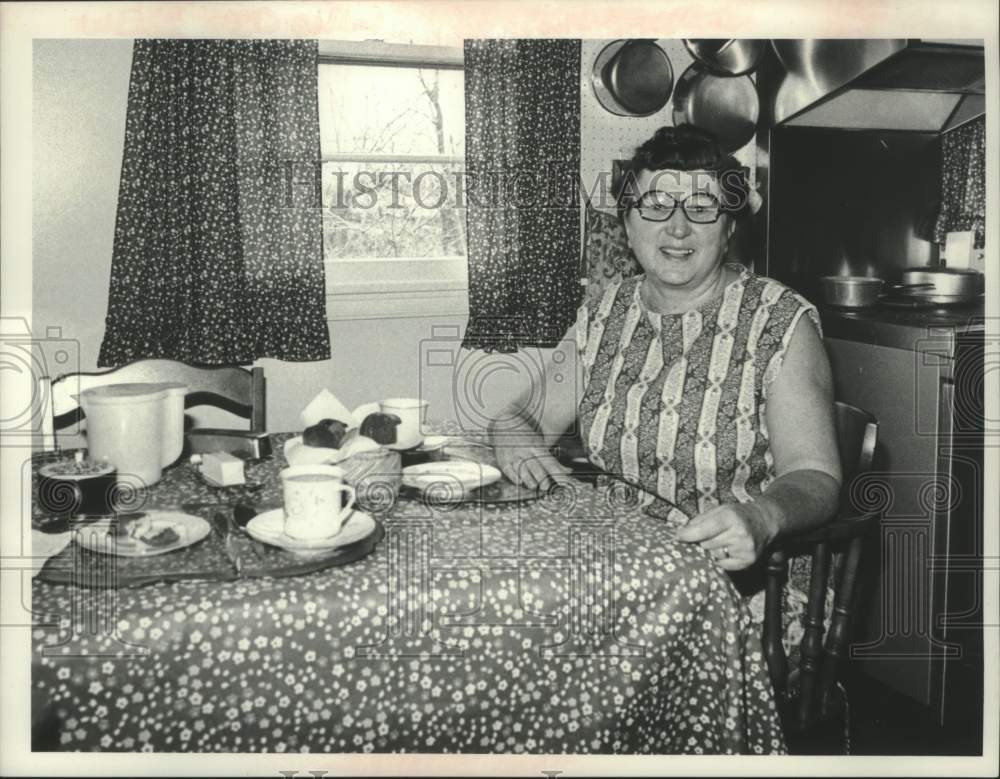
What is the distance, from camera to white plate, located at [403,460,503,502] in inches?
41.7

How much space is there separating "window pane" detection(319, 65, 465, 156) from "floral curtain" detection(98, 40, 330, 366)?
0.05 m

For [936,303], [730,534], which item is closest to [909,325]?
[936,303]

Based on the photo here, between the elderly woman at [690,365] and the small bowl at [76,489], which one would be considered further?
the elderly woman at [690,365]

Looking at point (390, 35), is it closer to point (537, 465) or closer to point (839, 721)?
point (537, 465)

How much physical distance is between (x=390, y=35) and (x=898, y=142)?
6.25 feet

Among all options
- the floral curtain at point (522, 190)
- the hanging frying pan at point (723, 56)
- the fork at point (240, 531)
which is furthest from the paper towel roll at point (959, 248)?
the fork at point (240, 531)

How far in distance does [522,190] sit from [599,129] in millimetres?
283

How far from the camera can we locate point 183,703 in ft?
2.49

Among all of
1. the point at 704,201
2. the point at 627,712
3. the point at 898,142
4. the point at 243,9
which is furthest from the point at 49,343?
the point at 898,142

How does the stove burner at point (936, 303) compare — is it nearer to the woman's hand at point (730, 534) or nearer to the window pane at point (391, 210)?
the window pane at point (391, 210)

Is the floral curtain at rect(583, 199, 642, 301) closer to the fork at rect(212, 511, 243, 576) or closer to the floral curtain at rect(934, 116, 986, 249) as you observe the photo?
the floral curtain at rect(934, 116, 986, 249)

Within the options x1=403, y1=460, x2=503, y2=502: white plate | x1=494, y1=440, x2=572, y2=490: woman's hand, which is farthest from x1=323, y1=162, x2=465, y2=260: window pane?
x1=403, y1=460, x2=503, y2=502: white plate

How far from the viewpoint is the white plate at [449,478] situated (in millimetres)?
1059

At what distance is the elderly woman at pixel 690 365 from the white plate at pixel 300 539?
1.17 feet
